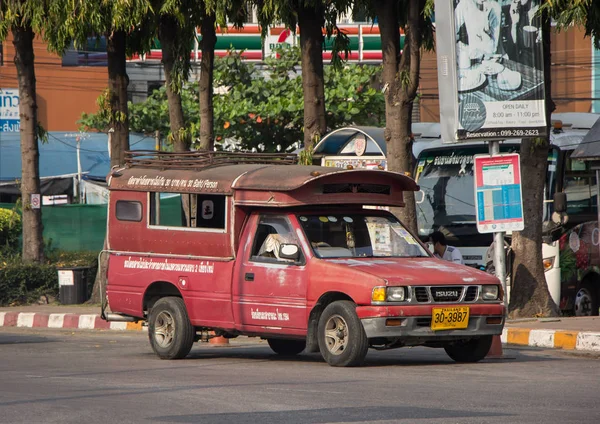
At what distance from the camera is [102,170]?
133 ft

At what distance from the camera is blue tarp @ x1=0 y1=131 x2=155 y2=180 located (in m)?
40.4

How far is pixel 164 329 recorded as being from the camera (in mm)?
13391

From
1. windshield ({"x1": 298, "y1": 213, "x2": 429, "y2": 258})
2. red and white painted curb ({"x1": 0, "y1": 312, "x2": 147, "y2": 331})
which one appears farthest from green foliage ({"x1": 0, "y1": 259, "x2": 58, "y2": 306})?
windshield ({"x1": 298, "y1": 213, "x2": 429, "y2": 258})

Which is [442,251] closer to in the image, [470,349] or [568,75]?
[470,349]

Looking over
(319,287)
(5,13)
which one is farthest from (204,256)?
(5,13)

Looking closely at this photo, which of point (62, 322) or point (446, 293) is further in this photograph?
point (62, 322)

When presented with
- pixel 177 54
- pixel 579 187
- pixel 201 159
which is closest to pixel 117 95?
pixel 177 54

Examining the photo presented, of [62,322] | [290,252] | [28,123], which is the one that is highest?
[28,123]

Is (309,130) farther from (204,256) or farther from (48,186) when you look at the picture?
(48,186)

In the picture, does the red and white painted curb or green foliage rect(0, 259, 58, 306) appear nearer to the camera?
the red and white painted curb

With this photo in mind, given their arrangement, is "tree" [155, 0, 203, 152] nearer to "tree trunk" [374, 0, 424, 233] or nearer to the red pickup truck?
"tree trunk" [374, 0, 424, 233]

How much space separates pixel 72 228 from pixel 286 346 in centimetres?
1629

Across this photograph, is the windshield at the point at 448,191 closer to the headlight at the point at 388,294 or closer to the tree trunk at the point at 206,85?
the tree trunk at the point at 206,85

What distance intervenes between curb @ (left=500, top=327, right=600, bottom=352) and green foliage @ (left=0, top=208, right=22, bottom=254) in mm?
15105
